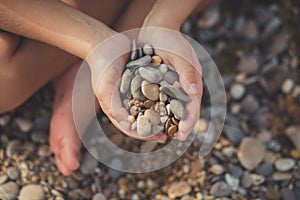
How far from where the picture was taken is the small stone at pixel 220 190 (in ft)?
4.43

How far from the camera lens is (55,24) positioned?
4.01 ft

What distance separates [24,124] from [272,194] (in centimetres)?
62

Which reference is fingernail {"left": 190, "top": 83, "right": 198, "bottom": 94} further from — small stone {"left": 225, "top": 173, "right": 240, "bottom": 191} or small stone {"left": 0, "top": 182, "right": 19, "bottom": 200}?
small stone {"left": 0, "top": 182, "right": 19, "bottom": 200}

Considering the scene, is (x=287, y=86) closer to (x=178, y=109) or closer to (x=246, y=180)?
(x=246, y=180)

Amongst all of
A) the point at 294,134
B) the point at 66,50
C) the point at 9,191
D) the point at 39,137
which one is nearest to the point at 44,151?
the point at 39,137

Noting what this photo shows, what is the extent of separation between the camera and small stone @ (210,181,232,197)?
1350 mm

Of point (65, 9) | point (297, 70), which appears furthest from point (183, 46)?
point (297, 70)

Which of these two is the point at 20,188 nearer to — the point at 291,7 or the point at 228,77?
the point at 228,77

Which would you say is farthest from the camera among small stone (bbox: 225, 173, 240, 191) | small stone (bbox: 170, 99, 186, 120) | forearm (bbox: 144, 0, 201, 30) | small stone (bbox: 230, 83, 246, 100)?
small stone (bbox: 230, 83, 246, 100)

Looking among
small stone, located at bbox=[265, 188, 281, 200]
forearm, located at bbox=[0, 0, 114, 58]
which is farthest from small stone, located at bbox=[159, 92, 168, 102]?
small stone, located at bbox=[265, 188, 281, 200]

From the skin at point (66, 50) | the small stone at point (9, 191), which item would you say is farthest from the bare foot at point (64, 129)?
the small stone at point (9, 191)

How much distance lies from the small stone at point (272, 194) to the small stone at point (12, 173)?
59cm

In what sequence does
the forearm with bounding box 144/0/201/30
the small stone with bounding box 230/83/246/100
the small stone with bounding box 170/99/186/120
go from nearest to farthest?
1. the small stone with bounding box 170/99/186/120
2. the forearm with bounding box 144/0/201/30
3. the small stone with bounding box 230/83/246/100

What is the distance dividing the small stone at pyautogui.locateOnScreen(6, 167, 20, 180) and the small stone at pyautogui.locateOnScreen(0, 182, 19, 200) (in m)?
0.02
